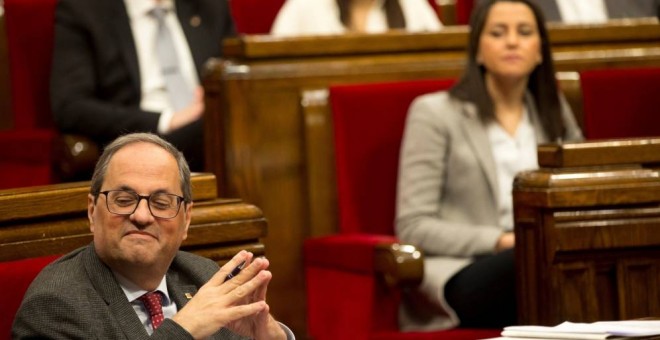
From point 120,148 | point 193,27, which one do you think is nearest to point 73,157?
point 193,27

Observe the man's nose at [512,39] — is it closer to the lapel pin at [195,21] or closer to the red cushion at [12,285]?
the lapel pin at [195,21]

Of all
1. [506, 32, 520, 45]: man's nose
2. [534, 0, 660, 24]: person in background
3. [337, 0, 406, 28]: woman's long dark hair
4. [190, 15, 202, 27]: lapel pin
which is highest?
[190, 15, 202, 27]: lapel pin

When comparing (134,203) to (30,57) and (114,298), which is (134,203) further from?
(30,57)

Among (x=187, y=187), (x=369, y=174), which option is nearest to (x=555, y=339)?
(x=187, y=187)

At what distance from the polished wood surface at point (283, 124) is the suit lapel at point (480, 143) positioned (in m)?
0.15

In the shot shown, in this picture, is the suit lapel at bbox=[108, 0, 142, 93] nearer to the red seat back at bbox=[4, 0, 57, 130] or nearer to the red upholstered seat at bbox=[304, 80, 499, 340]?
the red seat back at bbox=[4, 0, 57, 130]

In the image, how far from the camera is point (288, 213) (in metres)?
2.17

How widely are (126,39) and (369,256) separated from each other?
0.82 metres

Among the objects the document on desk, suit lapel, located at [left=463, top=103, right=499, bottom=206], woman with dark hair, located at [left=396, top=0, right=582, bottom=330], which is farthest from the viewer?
suit lapel, located at [left=463, top=103, right=499, bottom=206]

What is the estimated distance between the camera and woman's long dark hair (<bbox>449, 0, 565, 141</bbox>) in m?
2.18

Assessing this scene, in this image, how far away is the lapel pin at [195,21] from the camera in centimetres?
263

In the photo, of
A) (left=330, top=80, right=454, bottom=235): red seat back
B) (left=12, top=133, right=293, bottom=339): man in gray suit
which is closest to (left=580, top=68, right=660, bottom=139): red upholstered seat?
(left=330, top=80, right=454, bottom=235): red seat back

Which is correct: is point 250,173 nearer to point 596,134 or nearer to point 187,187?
point 596,134

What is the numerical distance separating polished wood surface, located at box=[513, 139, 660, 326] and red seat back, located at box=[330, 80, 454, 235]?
43 cm
